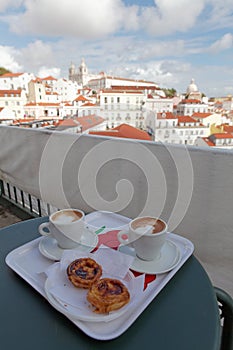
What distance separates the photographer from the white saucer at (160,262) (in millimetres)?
675

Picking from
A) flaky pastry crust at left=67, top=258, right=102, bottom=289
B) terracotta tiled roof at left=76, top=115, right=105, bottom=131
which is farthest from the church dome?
flaky pastry crust at left=67, top=258, right=102, bottom=289

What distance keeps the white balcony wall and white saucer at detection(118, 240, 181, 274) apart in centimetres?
61

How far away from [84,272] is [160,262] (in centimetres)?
25

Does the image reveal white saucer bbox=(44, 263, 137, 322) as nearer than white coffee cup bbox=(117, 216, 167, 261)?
Yes

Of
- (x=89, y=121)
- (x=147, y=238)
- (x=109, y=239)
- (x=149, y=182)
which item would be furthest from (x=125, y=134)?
(x=147, y=238)

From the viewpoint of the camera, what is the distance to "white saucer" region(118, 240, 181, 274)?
67cm

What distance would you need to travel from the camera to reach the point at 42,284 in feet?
2.04

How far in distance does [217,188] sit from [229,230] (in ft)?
0.81

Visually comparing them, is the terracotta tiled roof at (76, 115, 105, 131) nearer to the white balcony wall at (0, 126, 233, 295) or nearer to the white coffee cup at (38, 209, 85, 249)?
the white balcony wall at (0, 126, 233, 295)

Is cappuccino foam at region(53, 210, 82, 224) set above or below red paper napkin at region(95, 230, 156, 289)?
above

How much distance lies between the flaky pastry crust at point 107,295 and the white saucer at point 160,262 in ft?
0.36

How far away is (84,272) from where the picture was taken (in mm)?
633

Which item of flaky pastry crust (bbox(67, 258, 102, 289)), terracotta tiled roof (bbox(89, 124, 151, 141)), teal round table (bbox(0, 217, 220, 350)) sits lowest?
teal round table (bbox(0, 217, 220, 350))

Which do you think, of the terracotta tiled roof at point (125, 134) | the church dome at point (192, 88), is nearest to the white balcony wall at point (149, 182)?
the terracotta tiled roof at point (125, 134)
